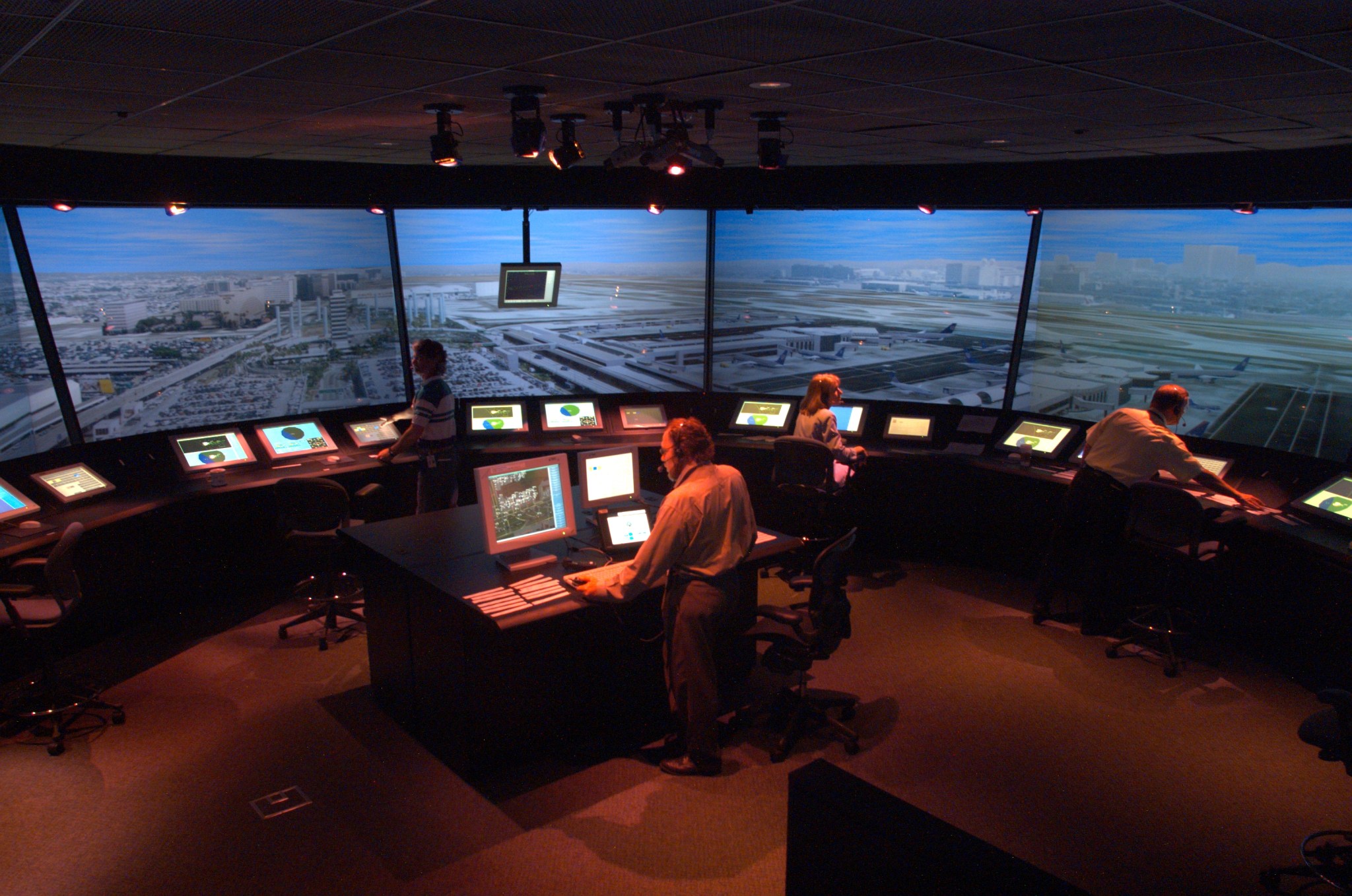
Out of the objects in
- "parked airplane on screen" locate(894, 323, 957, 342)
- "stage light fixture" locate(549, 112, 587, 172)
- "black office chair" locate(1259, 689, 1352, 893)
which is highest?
"stage light fixture" locate(549, 112, 587, 172)

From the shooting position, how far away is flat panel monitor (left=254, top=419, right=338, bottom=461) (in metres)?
5.76

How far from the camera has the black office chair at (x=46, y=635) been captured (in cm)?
366

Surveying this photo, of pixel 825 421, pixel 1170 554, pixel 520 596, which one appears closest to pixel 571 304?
pixel 825 421

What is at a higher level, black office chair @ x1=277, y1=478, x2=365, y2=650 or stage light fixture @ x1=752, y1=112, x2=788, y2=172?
stage light fixture @ x1=752, y1=112, x2=788, y2=172

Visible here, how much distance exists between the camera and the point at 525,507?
3.72 m

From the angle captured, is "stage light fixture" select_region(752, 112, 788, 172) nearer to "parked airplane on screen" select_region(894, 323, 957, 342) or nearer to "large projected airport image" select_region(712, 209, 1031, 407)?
"large projected airport image" select_region(712, 209, 1031, 407)

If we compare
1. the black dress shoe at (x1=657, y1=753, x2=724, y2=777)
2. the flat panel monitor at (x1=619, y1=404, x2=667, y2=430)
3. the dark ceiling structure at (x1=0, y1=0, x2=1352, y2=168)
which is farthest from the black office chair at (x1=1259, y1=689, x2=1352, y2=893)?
the flat panel monitor at (x1=619, y1=404, x2=667, y2=430)

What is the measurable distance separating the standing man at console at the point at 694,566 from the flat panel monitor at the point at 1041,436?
3.31 m

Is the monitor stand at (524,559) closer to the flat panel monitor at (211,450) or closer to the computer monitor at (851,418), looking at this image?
the flat panel monitor at (211,450)

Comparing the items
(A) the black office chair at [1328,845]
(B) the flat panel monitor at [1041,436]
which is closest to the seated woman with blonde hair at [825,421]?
(B) the flat panel monitor at [1041,436]

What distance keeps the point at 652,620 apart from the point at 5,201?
4297 mm

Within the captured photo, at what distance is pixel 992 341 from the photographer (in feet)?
21.1

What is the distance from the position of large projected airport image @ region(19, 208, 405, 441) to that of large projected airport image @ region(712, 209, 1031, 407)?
288cm

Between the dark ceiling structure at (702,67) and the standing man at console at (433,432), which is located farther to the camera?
the standing man at console at (433,432)
